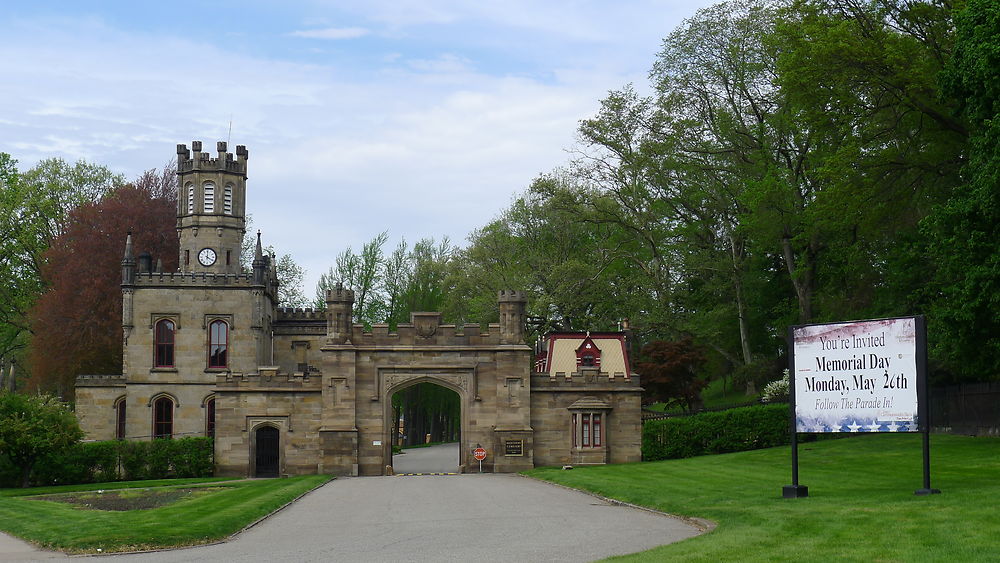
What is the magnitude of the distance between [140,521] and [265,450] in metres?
22.5

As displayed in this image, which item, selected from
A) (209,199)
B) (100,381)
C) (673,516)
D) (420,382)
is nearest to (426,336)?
(420,382)

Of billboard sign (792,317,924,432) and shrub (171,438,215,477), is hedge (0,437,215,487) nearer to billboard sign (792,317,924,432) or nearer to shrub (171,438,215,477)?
shrub (171,438,215,477)

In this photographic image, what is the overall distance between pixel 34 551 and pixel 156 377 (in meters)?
33.7

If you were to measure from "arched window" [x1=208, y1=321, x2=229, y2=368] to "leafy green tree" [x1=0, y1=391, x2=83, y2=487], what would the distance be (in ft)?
34.4

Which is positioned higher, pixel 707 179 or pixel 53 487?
pixel 707 179

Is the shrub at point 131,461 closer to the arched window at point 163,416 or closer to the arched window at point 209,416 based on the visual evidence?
the arched window at point 163,416

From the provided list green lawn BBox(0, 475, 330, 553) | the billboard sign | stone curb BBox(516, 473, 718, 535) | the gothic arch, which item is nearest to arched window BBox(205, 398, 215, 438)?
the gothic arch

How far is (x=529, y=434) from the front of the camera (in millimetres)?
46312

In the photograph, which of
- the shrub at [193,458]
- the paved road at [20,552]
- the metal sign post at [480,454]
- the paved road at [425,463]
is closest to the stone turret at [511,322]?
the metal sign post at [480,454]

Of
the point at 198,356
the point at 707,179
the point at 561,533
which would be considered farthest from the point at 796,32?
the point at 198,356

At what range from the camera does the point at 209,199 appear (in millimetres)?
56875

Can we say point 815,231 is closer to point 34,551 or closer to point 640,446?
point 640,446

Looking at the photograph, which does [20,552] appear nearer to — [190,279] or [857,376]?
[857,376]

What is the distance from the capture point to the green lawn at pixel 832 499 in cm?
1720
